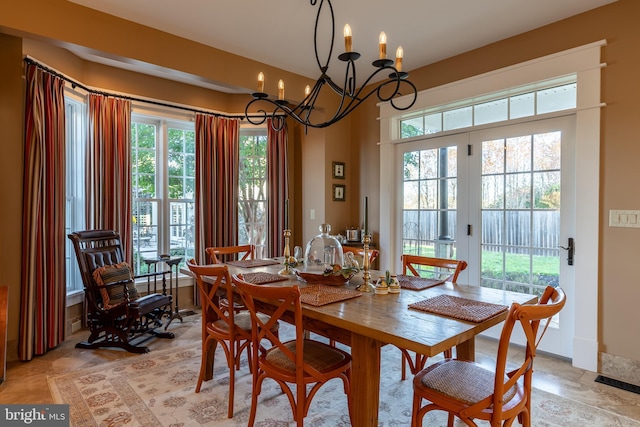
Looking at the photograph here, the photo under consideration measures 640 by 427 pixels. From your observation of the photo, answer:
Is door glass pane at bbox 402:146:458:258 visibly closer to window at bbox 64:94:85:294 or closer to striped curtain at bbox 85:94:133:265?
striped curtain at bbox 85:94:133:265

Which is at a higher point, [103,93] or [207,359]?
[103,93]

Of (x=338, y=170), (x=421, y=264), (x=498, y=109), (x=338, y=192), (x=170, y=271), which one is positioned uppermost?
(x=498, y=109)

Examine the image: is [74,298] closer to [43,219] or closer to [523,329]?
[43,219]

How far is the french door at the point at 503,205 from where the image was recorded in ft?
9.54

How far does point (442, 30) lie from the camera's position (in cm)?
299

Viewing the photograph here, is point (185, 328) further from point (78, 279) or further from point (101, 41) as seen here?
point (101, 41)

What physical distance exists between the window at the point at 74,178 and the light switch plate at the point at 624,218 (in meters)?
4.68

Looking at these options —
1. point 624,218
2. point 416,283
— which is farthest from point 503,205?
point 416,283

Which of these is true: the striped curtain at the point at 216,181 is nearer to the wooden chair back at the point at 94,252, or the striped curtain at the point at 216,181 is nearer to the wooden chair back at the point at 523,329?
the wooden chair back at the point at 94,252

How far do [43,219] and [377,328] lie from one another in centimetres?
294

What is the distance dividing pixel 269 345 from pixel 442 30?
3.12m

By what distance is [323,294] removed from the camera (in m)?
1.93

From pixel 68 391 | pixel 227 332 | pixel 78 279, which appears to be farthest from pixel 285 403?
pixel 78 279

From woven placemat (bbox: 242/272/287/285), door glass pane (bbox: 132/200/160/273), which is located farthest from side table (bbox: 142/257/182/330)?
woven placemat (bbox: 242/272/287/285)
